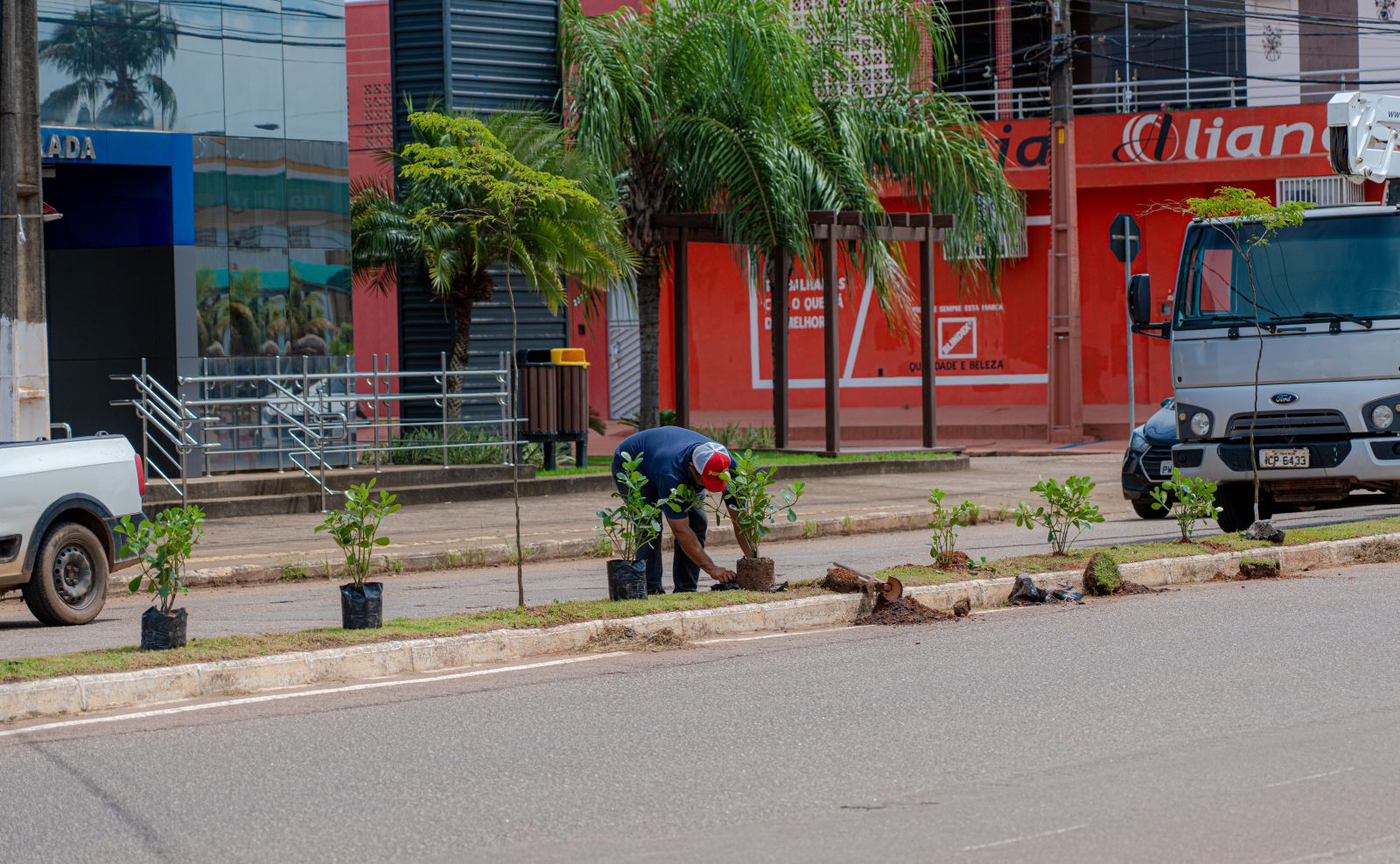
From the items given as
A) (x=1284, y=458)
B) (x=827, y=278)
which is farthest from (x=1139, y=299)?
(x=827, y=278)

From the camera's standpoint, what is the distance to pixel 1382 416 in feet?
45.3

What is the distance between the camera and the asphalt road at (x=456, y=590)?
10.8m

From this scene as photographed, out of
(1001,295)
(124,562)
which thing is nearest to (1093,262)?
(1001,295)

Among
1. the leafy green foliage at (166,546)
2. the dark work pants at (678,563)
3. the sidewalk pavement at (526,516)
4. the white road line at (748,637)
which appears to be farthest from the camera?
the sidewalk pavement at (526,516)

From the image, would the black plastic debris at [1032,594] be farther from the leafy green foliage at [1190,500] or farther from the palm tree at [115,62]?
the palm tree at [115,62]

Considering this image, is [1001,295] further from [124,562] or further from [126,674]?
[126,674]

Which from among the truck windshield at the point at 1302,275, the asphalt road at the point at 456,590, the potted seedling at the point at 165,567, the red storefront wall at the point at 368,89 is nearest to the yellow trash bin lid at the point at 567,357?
the asphalt road at the point at 456,590

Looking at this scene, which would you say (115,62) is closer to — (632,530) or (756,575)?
(632,530)

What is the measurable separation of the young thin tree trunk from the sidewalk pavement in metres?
3.36

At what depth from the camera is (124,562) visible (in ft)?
39.1

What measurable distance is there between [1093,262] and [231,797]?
94.0 feet

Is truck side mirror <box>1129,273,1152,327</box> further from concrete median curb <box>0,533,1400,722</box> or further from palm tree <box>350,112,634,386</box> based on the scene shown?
palm tree <box>350,112,634,386</box>

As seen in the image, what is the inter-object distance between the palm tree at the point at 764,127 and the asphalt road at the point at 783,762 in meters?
14.8

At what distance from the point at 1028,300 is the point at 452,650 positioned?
2569 centimetres
